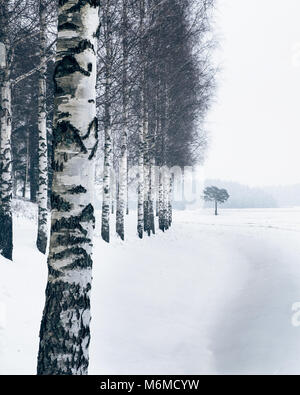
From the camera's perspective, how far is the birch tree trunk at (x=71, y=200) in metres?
3.04

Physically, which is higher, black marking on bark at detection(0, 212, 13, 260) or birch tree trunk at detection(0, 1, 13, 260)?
birch tree trunk at detection(0, 1, 13, 260)

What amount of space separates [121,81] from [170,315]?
878cm

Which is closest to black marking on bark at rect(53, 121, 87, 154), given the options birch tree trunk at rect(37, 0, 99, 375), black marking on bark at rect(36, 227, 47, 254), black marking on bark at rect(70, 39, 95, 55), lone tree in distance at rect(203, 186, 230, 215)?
birch tree trunk at rect(37, 0, 99, 375)

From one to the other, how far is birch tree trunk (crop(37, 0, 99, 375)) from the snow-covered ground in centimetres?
134

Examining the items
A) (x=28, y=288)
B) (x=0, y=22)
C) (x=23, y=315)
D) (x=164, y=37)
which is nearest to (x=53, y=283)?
(x=23, y=315)

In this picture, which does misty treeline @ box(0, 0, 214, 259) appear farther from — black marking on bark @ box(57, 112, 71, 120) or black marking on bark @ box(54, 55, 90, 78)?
black marking on bark @ box(57, 112, 71, 120)

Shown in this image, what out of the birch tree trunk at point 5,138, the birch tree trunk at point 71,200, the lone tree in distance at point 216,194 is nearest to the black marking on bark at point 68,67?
the birch tree trunk at point 71,200

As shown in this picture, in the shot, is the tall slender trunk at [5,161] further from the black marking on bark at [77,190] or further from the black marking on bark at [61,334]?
the black marking on bark at [77,190]

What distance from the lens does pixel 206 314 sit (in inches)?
268

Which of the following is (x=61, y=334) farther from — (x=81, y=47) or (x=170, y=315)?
(x=170, y=315)

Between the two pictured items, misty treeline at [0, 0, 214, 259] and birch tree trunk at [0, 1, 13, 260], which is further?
misty treeline at [0, 0, 214, 259]

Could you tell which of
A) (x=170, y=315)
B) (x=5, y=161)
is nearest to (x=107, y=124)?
(x=5, y=161)

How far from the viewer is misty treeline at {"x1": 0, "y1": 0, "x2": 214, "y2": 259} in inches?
307

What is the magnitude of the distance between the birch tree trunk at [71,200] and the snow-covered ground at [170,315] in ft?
4.40
